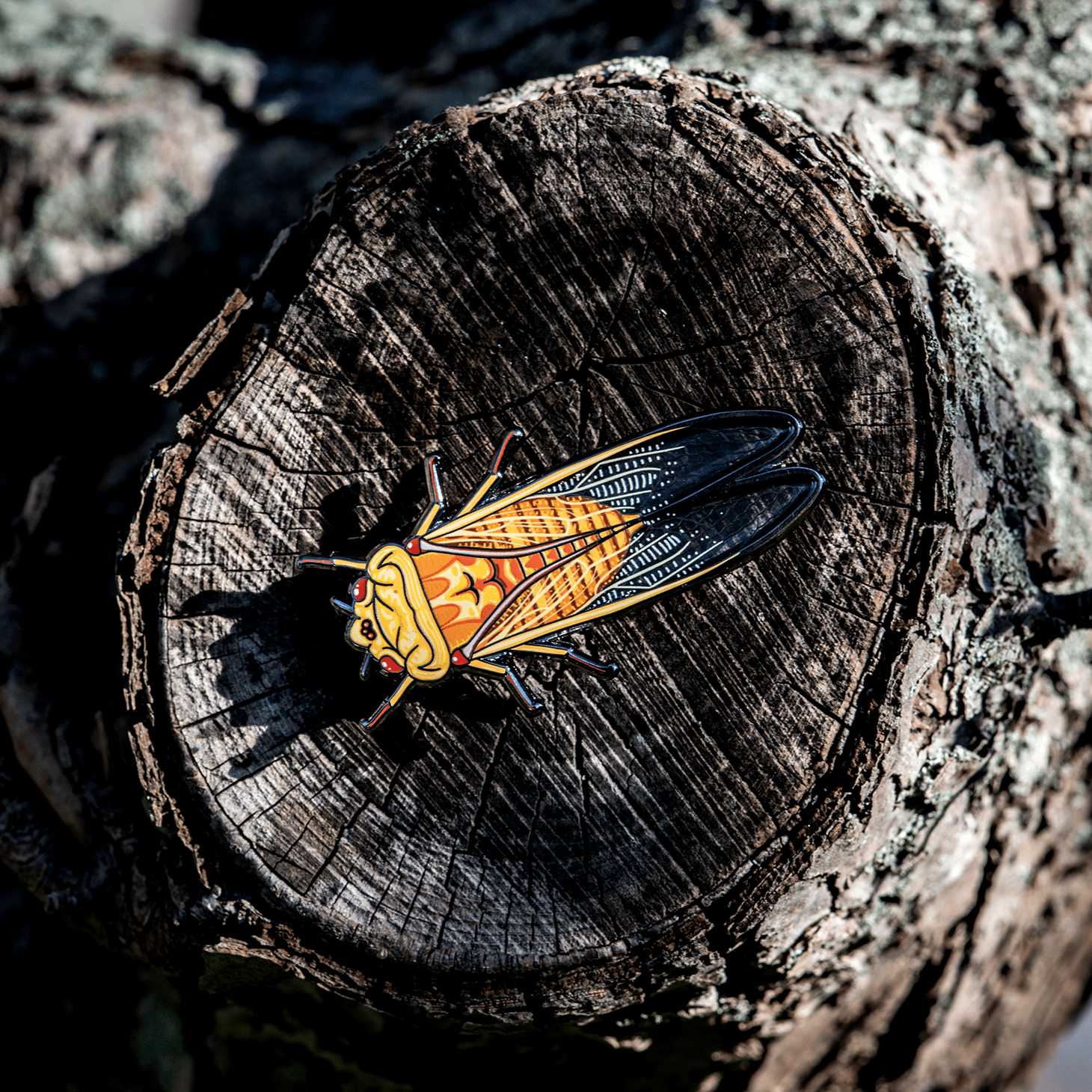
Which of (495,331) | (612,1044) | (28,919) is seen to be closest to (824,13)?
(495,331)

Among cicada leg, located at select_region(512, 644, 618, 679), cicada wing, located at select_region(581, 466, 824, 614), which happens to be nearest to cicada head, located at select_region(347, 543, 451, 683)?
cicada leg, located at select_region(512, 644, 618, 679)

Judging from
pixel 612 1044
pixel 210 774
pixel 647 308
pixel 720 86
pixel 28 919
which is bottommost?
pixel 612 1044

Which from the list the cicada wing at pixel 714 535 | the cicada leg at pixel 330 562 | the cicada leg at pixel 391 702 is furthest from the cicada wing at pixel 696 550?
the cicada leg at pixel 330 562

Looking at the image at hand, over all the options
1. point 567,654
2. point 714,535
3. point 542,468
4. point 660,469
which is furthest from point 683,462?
point 567,654

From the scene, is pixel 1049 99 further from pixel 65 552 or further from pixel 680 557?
pixel 65 552

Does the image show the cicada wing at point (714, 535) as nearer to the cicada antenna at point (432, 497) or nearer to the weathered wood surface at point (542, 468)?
the weathered wood surface at point (542, 468)

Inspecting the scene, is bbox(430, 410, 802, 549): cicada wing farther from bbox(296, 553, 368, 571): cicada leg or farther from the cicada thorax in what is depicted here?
bbox(296, 553, 368, 571): cicada leg

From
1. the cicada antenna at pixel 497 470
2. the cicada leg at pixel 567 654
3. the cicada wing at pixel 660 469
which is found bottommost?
the cicada leg at pixel 567 654
